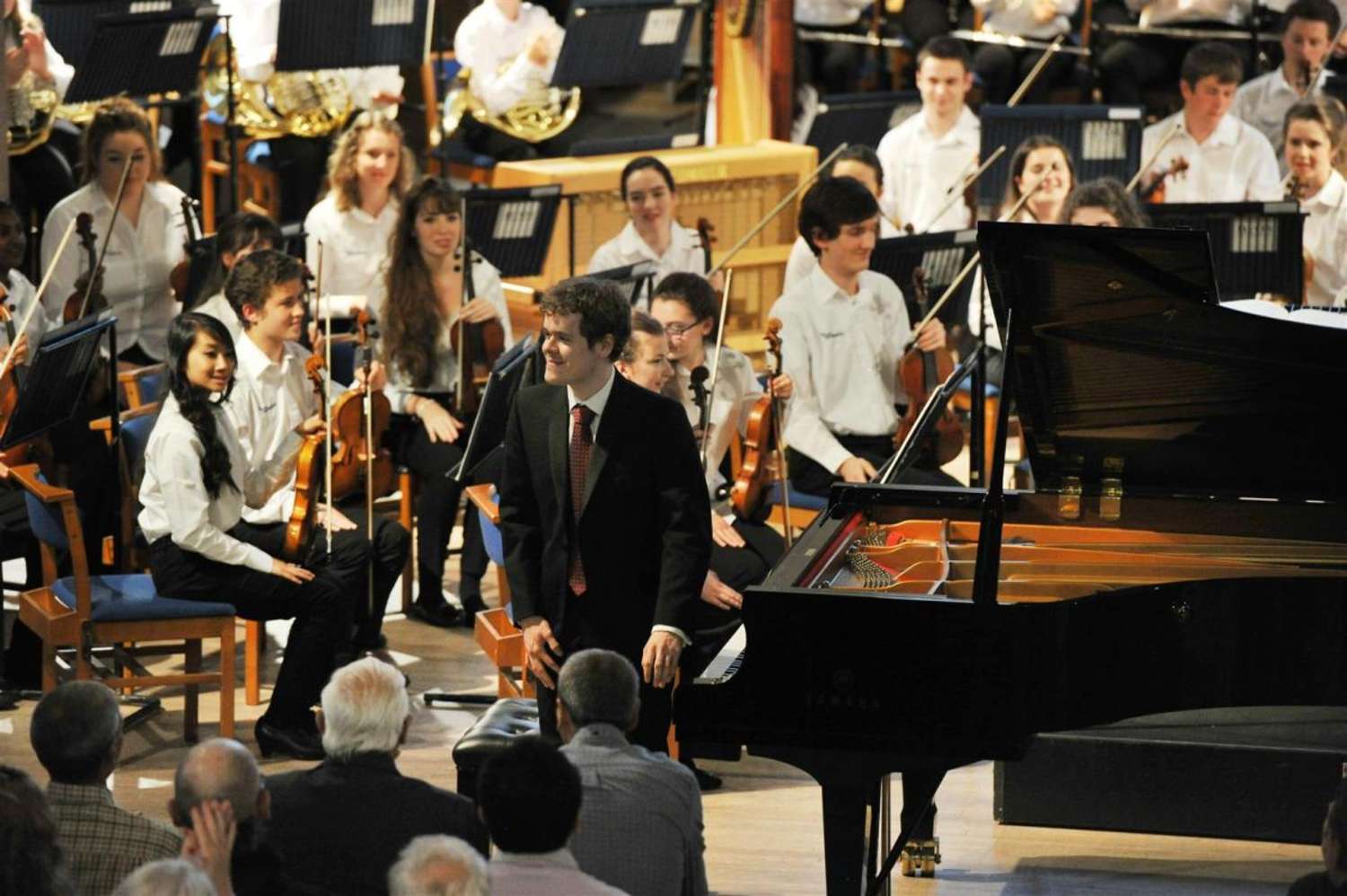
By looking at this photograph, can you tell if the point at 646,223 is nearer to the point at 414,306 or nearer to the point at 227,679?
the point at 414,306

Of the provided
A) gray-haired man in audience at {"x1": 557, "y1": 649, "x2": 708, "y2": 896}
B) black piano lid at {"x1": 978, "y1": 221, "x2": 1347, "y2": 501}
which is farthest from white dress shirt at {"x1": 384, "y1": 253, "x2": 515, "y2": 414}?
gray-haired man in audience at {"x1": 557, "y1": 649, "x2": 708, "y2": 896}

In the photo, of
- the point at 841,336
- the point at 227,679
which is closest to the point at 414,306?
the point at 841,336

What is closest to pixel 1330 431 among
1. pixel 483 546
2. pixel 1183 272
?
pixel 1183 272

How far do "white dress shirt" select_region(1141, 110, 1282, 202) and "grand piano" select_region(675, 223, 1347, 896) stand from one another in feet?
14.2

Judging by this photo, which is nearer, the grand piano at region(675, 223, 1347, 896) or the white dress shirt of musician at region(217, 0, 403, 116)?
the grand piano at region(675, 223, 1347, 896)

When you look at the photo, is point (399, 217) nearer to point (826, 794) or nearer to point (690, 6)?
point (690, 6)

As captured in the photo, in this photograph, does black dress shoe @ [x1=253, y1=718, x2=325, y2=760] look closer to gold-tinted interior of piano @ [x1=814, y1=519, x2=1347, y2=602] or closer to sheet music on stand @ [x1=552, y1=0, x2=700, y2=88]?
gold-tinted interior of piano @ [x1=814, y1=519, x2=1347, y2=602]

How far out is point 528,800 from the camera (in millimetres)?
3039

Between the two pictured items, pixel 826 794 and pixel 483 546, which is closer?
pixel 826 794

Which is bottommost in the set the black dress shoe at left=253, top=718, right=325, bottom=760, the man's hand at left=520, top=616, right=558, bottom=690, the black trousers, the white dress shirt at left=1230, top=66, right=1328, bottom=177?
the black dress shoe at left=253, top=718, right=325, bottom=760

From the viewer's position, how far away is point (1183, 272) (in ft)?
13.1

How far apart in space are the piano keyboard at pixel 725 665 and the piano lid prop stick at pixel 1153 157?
4.20m

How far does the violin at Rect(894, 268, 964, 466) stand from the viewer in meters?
6.30

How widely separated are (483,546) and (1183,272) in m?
2.90
